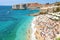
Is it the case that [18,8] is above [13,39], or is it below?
below

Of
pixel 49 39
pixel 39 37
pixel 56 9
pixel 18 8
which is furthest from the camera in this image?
pixel 18 8

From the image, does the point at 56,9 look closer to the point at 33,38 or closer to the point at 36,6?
the point at 33,38

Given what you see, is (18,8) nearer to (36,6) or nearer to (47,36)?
(36,6)

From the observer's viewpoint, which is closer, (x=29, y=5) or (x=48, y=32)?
(x=48, y=32)

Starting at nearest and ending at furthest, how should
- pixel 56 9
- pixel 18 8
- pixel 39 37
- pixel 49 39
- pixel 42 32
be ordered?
pixel 49 39 → pixel 39 37 → pixel 42 32 → pixel 56 9 → pixel 18 8

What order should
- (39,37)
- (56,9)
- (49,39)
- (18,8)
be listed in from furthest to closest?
1. (18,8)
2. (56,9)
3. (39,37)
4. (49,39)

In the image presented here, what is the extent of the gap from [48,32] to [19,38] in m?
2.44

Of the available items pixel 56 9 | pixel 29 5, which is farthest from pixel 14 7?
pixel 56 9

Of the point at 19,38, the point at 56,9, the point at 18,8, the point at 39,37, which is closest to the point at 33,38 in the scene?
Result: the point at 39,37

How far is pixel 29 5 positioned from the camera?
75.6m

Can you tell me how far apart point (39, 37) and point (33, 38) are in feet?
2.01

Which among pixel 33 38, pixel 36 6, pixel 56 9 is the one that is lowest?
pixel 36 6

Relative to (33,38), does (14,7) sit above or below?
below

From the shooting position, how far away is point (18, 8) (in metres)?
71.4
